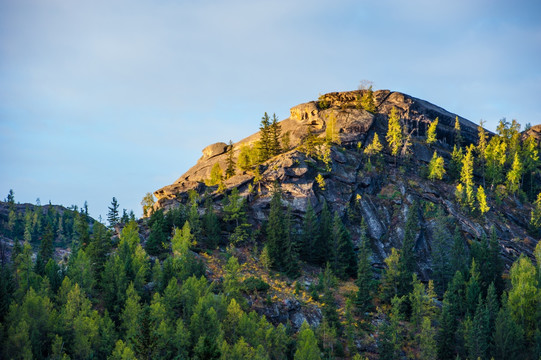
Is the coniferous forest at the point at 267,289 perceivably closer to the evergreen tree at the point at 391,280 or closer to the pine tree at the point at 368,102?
the evergreen tree at the point at 391,280

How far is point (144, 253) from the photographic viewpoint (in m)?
74.8

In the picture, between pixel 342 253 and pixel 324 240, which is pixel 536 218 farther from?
pixel 324 240

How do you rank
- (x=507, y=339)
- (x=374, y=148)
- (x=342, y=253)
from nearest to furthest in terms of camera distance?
(x=507, y=339) → (x=342, y=253) → (x=374, y=148)

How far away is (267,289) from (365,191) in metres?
38.8

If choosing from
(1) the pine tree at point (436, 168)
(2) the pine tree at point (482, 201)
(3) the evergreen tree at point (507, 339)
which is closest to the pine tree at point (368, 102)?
(1) the pine tree at point (436, 168)

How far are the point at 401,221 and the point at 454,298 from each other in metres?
25.2

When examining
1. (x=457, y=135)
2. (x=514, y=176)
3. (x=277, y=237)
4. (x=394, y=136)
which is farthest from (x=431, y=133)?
(x=277, y=237)

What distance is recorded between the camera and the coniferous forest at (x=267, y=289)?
59.1 meters

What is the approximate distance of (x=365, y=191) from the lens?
105062 millimetres

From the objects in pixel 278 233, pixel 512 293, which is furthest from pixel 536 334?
pixel 278 233

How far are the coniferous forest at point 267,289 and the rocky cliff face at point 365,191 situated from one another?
1213 mm

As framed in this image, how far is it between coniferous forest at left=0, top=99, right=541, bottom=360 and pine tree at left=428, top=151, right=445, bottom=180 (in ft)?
15.9

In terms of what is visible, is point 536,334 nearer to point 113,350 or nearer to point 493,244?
point 493,244

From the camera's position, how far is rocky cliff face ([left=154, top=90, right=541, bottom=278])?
96.9 meters
